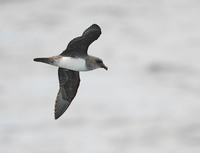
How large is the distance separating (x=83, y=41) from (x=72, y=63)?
0.49m

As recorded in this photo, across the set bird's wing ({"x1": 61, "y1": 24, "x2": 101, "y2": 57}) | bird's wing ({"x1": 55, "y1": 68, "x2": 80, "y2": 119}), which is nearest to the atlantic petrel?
bird's wing ({"x1": 61, "y1": 24, "x2": 101, "y2": 57})

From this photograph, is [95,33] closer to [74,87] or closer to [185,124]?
[74,87]

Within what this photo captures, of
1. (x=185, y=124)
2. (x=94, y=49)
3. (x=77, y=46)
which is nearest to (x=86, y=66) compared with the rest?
(x=77, y=46)

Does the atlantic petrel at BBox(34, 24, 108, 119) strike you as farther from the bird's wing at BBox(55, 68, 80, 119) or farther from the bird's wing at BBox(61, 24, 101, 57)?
the bird's wing at BBox(55, 68, 80, 119)

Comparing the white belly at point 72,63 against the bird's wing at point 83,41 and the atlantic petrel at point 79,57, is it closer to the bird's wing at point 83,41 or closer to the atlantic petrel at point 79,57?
the atlantic petrel at point 79,57

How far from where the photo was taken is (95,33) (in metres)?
14.5

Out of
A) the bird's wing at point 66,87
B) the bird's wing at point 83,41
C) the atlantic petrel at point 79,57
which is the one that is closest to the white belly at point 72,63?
the atlantic petrel at point 79,57

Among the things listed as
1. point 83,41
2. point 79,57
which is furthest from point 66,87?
point 83,41

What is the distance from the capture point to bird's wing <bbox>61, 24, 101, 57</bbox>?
1452 centimetres

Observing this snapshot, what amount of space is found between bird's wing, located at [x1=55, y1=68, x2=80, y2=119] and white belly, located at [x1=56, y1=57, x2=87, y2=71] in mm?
1063

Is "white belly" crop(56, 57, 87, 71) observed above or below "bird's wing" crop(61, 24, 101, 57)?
below

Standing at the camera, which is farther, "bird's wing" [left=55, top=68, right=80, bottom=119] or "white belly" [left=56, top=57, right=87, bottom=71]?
"bird's wing" [left=55, top=68, right=80, bottom=119]

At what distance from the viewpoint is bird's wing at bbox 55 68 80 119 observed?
1577 cm

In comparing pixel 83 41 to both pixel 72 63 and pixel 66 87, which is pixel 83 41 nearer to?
pixel 72 63
